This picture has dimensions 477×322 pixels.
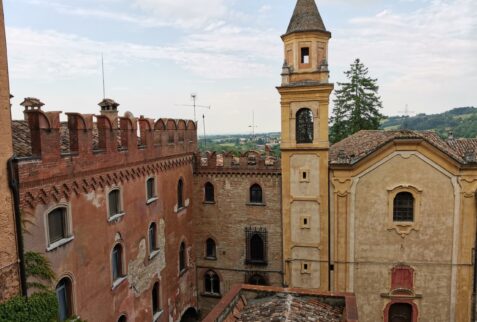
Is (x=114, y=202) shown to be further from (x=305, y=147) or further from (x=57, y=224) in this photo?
(x=305, y=147)

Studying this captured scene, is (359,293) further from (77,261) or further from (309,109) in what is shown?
(77,261)

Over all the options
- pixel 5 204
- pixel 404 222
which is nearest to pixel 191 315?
pixel 404 222

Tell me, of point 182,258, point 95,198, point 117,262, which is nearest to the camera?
point 95,198

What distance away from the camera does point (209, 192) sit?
80.1 feet

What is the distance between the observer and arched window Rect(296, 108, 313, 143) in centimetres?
2120

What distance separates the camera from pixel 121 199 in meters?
16.0

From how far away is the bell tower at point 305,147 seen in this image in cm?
2042

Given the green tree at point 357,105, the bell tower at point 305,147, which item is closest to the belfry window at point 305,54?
the bell tower at point 305,147

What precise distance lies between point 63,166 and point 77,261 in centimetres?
346

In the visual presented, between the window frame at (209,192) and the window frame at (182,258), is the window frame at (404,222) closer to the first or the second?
the window frame at (209,192)

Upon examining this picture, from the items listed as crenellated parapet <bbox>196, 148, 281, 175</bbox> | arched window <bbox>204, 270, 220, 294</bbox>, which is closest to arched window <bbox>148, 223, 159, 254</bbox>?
crenellated parapet <bbox>196, 148, 281, 175</bbox>

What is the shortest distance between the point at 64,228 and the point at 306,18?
631 inches

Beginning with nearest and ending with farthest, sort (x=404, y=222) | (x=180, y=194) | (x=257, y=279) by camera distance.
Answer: (x=404, y=222) < (x=180, y=194) < (x=257, y=279)

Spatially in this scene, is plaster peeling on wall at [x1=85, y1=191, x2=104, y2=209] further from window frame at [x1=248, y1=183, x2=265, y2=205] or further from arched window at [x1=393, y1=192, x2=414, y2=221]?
arched window at [x1=393, y1=192, x2=414, y2=221]
